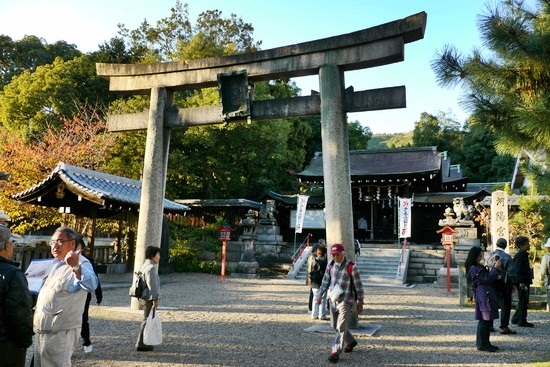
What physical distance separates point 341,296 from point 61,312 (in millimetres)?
3232

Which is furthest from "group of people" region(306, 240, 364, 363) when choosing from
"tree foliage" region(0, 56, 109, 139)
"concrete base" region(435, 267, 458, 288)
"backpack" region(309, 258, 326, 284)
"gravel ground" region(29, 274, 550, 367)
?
"tree foliage" region(0, 56, 109, 139)

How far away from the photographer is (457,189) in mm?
29047

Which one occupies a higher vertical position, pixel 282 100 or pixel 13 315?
pixel 282 100

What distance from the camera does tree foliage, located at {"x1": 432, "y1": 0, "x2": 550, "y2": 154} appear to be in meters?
5.29

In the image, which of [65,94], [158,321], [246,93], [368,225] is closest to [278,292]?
[246,93]

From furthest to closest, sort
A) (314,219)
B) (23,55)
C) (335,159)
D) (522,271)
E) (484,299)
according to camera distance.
A: (23,55)
(314,219)
(522,271)
(335,159)
(484,299)

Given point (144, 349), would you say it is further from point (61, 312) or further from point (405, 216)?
point (405, 216)

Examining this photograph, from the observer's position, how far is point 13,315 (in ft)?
9.23

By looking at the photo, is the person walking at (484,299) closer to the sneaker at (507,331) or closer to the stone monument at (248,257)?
the sneaker at (507,331)

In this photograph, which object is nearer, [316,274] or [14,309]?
[14,309]

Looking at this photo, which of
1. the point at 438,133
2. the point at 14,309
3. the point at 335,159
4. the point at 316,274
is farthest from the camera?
the point at 438,133

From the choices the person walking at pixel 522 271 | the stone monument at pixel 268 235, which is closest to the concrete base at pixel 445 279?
the person walking at pixel 522 271

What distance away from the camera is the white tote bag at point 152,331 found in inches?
208

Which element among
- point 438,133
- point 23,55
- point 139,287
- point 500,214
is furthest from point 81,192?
point 438,133
